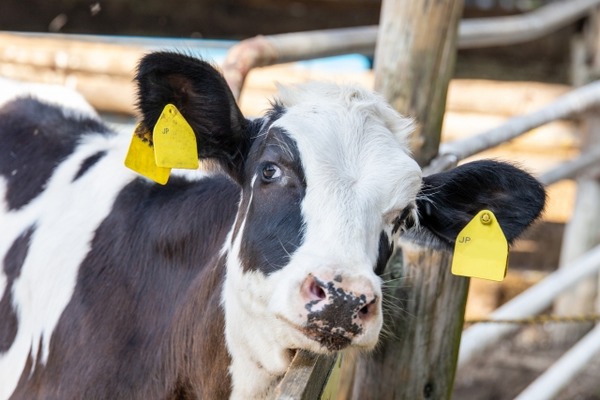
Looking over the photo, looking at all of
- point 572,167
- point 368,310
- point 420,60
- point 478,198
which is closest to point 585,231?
point 572,167

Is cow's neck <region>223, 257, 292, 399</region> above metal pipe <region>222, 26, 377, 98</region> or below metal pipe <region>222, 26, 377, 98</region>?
below

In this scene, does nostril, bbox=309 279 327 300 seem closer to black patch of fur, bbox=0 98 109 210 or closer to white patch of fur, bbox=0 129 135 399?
white patch of fur, bbox=0 129 135 399

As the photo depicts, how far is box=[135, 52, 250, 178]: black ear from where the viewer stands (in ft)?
10.1

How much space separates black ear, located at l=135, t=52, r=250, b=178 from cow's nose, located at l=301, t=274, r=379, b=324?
27.5 inches

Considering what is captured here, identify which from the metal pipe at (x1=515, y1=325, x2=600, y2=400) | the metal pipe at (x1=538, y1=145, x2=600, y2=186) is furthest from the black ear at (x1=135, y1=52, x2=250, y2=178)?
the metal pipe at (x1=538, y1=145, x2=600, y2=186)

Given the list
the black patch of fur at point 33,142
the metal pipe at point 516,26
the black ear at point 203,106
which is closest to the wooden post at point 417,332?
the black ear at point 203,106

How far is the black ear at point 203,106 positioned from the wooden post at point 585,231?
165 inches

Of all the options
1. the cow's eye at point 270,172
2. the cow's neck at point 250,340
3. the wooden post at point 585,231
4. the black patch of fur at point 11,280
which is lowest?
the wooden post at point 585,231

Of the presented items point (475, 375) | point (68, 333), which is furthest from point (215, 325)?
point (475, 375)

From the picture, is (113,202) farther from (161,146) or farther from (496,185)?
(496,185)

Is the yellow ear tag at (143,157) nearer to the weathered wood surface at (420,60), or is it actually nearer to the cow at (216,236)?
the cow at (216,236)

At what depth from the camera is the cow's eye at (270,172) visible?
9.54ft

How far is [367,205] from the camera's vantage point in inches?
109

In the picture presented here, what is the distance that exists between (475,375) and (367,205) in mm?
4329
